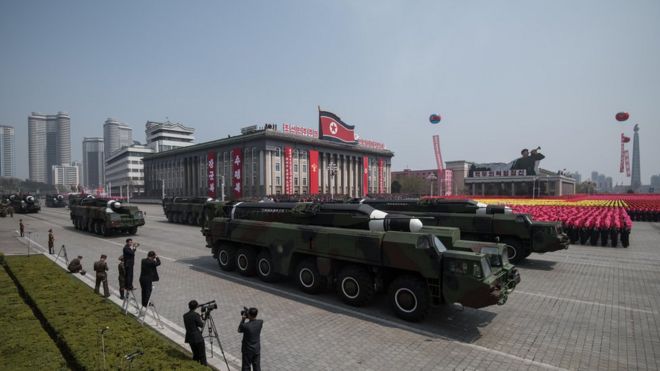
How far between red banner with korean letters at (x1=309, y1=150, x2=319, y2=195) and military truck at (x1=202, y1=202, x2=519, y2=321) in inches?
2504

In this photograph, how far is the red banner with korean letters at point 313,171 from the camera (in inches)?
3076

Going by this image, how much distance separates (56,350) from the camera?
6.39m

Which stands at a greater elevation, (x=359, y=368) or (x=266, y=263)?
(x=266, y=263)

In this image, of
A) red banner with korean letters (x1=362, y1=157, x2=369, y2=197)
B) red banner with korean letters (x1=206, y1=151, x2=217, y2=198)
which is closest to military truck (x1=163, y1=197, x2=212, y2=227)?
red banner with korean letters (x1=206, y1=151, x2=217, y2=198)

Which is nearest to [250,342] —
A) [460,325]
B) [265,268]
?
[460,325]

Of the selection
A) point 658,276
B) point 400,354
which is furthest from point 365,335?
point 658,276

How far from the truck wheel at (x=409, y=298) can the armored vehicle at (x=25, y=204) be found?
54987 mm

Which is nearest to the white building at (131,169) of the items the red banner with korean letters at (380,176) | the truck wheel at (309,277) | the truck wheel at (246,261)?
the red banner with korean letters at (380,176)

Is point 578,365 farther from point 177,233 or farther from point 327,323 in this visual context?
point 177,233

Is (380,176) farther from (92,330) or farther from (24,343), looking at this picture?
(24,343)

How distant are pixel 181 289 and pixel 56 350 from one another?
539 cm

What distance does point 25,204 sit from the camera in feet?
151

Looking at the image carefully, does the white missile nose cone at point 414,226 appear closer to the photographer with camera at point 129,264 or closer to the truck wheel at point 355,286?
the truck wheel at point 355,286

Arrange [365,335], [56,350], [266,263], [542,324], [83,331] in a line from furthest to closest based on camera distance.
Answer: [266,263] < [542,324] < [365,335] < [83,331] < [56,350]
